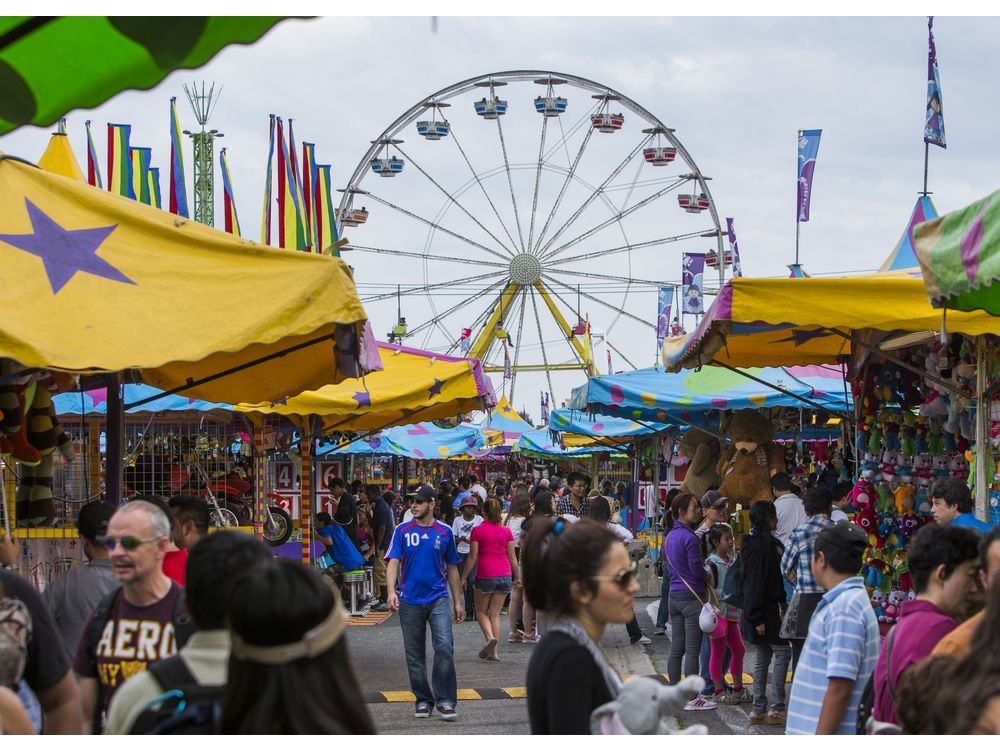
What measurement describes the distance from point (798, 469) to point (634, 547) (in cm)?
268

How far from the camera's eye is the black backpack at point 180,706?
2.23 metres

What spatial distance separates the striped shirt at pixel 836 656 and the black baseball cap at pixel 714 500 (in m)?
5.33

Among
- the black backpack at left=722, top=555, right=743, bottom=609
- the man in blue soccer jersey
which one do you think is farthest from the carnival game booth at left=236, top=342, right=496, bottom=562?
the black backpack at left=722, top=555, right=743, bottom=609

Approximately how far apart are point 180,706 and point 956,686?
139cm

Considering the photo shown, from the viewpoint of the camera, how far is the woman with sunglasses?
2742 millimetres

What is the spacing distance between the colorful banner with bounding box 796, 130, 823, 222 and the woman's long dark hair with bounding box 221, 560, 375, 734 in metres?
8.32

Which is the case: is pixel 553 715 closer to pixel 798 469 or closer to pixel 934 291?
pixel 934 291

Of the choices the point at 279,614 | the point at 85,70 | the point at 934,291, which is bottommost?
the point at 279,614

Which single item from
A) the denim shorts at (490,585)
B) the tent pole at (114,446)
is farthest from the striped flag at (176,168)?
the tent pole at (114,446)

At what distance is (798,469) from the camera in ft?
37.5

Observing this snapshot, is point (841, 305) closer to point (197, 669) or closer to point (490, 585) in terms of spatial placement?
point (197, 669)

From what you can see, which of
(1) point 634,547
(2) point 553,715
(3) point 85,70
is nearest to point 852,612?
(2) point 553,715

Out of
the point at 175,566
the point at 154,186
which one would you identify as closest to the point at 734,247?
the point at 154,186

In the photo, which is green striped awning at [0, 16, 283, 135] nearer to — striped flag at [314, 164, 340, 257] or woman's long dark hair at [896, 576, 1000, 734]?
woman's long dark hair at [896, 576, 1000, 734]
